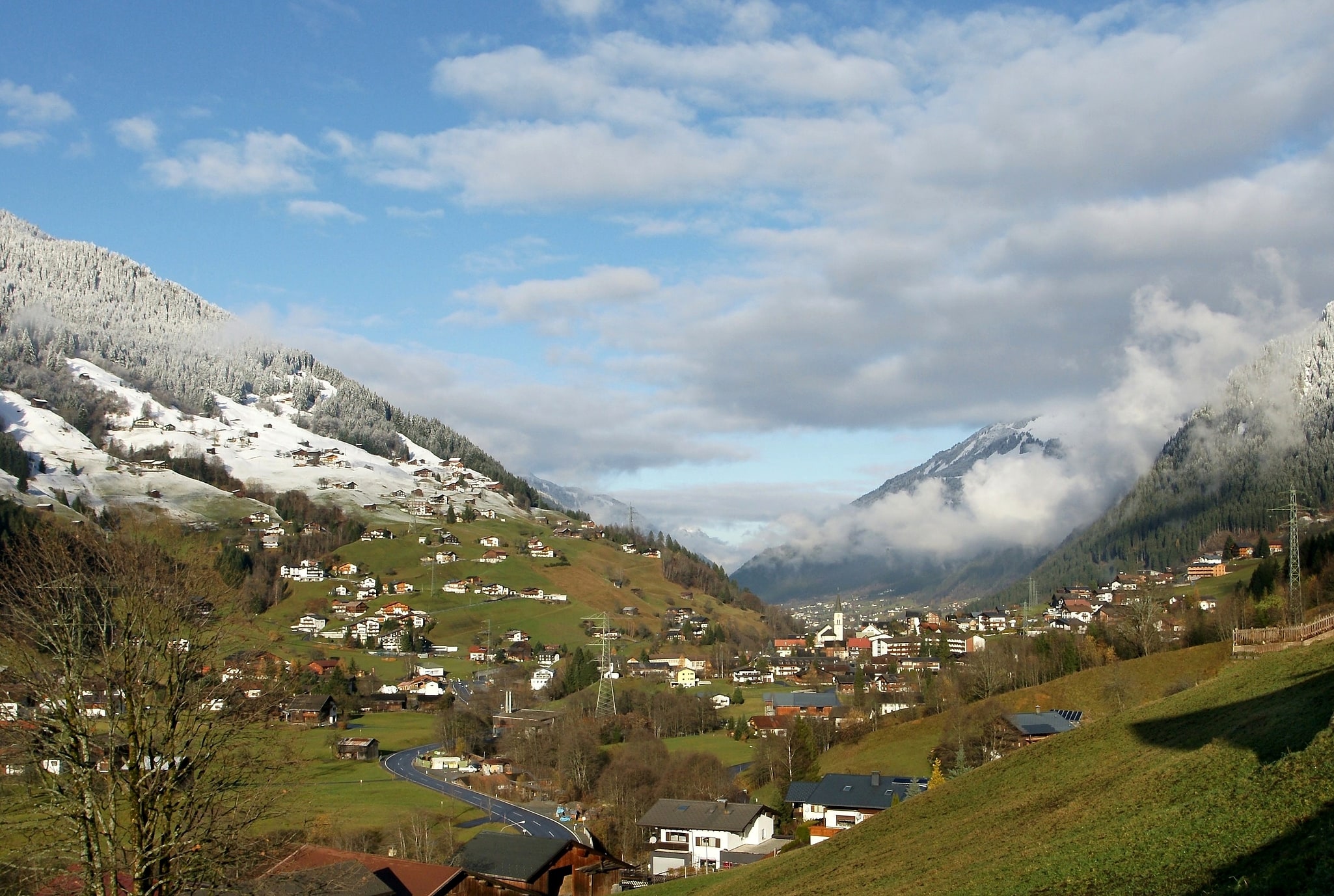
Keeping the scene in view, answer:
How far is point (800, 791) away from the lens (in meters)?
59.4

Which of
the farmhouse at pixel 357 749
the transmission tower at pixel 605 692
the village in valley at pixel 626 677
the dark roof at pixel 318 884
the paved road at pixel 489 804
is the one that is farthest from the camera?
the transmission tower at pixel 605 692

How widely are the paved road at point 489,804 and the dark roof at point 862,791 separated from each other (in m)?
14.8

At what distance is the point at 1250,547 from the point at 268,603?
593ft

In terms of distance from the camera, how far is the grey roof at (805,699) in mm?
98438

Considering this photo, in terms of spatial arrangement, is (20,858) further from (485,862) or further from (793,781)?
(793,781)

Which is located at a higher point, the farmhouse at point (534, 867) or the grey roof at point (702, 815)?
the farmhouse at point (534, 867)

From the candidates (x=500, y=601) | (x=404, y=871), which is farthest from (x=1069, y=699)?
(x=500, y=601)

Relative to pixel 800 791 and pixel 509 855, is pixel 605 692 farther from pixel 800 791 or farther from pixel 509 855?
pixel 509 855

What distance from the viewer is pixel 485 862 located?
4200 cm

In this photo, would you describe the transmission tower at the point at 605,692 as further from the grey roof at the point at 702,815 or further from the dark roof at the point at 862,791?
the dark roof at the point at 862,791

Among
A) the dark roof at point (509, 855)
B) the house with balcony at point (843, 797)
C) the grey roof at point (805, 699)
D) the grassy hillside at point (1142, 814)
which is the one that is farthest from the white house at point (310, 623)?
the grassy hillside at point (1142, 814)

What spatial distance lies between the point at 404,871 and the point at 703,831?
903 inches

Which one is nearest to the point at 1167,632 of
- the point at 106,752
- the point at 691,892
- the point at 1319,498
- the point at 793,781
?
the point at 793,781

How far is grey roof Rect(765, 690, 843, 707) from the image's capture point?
3875 inches
